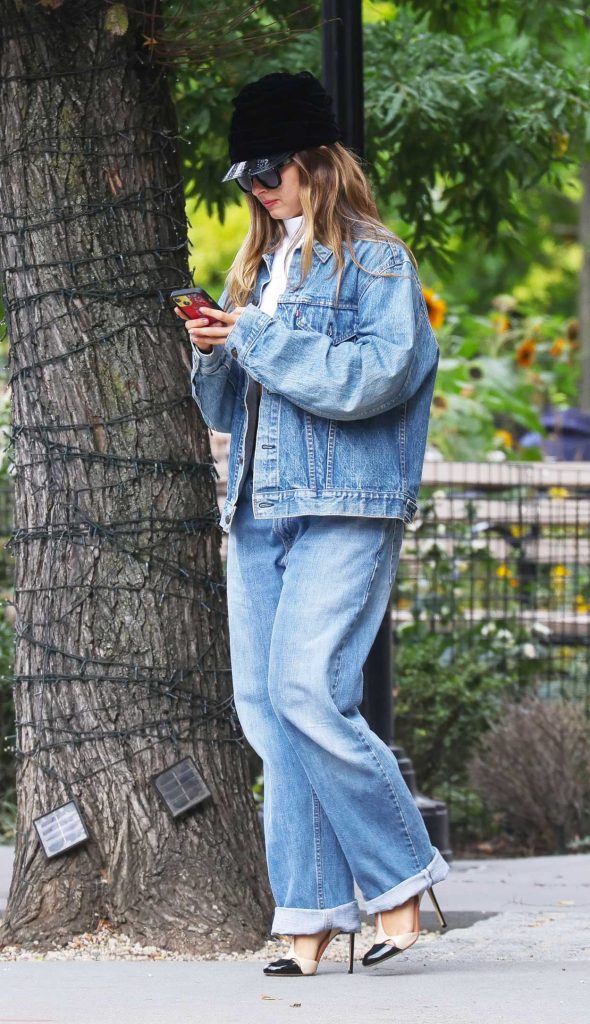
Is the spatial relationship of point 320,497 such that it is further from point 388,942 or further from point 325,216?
point 388,942

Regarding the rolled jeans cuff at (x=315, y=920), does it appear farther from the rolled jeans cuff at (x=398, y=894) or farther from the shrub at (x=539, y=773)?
the shrub at (x=539, y=773)

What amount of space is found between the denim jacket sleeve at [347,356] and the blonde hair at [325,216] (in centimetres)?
10

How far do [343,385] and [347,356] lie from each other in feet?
0.24

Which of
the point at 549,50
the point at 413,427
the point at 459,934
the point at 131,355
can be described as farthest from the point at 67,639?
the point at 549,50

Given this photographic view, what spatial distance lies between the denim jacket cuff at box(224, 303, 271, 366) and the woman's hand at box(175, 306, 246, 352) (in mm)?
21

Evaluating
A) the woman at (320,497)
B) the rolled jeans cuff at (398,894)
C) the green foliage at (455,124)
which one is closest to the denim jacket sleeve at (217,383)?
the woman at (320,497)

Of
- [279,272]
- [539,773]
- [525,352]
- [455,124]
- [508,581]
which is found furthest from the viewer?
[525,352]

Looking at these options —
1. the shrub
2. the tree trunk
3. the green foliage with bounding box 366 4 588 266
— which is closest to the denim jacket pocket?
the tree trunk

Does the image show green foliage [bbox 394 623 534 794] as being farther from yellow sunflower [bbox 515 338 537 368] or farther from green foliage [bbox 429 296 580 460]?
yellow sunflower [bbox 515 338 537 368]

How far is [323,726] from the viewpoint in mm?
3023

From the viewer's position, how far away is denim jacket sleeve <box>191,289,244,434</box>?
128 inches

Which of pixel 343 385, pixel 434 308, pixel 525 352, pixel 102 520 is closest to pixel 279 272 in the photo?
pixel 343 385

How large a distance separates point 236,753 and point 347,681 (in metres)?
0.84

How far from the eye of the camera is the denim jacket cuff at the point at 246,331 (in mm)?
3057
